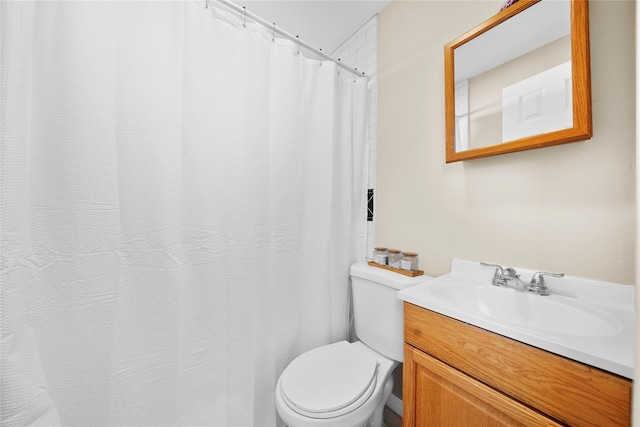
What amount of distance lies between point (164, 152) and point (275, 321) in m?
0.89

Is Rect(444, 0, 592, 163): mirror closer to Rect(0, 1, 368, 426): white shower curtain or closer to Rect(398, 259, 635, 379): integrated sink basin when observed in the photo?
Rect(398, 259, 635, 379): integrated sink basin

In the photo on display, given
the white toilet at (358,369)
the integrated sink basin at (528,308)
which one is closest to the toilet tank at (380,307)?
the white toilet at (358,369)

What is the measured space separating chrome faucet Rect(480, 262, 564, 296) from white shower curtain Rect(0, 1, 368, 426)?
2.64 feet

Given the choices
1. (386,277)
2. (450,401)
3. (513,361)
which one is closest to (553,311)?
(513,361)

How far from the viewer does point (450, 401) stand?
31.7 inches

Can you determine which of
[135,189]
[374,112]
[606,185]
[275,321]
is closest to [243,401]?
[275,321]

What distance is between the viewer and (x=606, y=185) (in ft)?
2.63

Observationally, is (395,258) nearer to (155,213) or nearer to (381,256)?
(381,256)

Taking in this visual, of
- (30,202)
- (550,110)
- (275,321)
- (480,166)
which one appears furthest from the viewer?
(275,321)

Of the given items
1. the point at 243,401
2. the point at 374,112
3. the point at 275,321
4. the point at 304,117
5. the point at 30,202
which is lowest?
the point at 243,401

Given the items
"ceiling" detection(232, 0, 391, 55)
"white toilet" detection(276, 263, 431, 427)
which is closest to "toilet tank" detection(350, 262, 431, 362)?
"white toilet" detection(276, 263, 431, 427)

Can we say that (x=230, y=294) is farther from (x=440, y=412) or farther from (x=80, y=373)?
(x=440, y=412)

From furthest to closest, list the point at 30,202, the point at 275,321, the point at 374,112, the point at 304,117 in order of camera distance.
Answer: the point at 374,112 → the point at 304,117 → the point at 275,321 → the point at 30,202

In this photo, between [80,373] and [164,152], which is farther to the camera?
[164,152]
